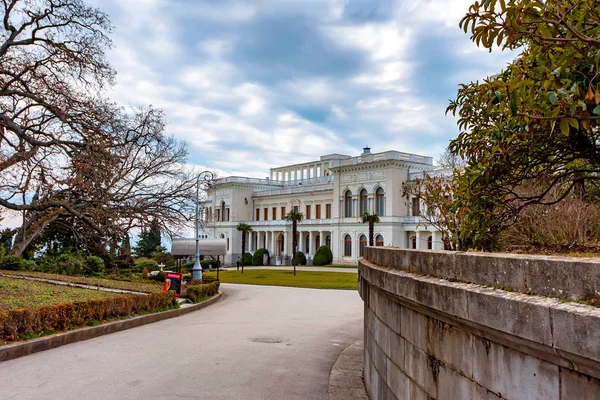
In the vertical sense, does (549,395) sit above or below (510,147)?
below

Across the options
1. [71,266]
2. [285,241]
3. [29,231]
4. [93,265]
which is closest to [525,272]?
[71,266]

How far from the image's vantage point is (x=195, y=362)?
9906 millimetres

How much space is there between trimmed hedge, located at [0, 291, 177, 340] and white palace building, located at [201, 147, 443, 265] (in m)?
29.4

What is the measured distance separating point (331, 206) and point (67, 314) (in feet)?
186

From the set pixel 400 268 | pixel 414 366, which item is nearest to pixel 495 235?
pixel 400 268

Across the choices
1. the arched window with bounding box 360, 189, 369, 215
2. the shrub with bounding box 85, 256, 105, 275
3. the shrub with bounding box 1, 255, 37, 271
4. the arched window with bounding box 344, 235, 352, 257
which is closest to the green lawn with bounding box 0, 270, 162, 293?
the shrub with bounding box 1, 255, 37, 271

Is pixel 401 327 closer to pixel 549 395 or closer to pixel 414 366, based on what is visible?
pixel 414 366

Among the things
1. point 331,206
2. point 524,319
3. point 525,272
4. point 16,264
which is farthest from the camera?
point 331,206

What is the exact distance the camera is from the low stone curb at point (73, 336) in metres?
10.1

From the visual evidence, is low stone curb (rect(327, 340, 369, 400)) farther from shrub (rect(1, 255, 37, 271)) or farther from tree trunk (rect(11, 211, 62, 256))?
shrub (rect(1, 255, 37, 271))

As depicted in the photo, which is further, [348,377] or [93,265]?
[93,265]

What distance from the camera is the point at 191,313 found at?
720 inches

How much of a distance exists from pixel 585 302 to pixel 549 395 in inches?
22.0

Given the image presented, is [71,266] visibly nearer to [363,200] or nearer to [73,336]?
[73,336]
